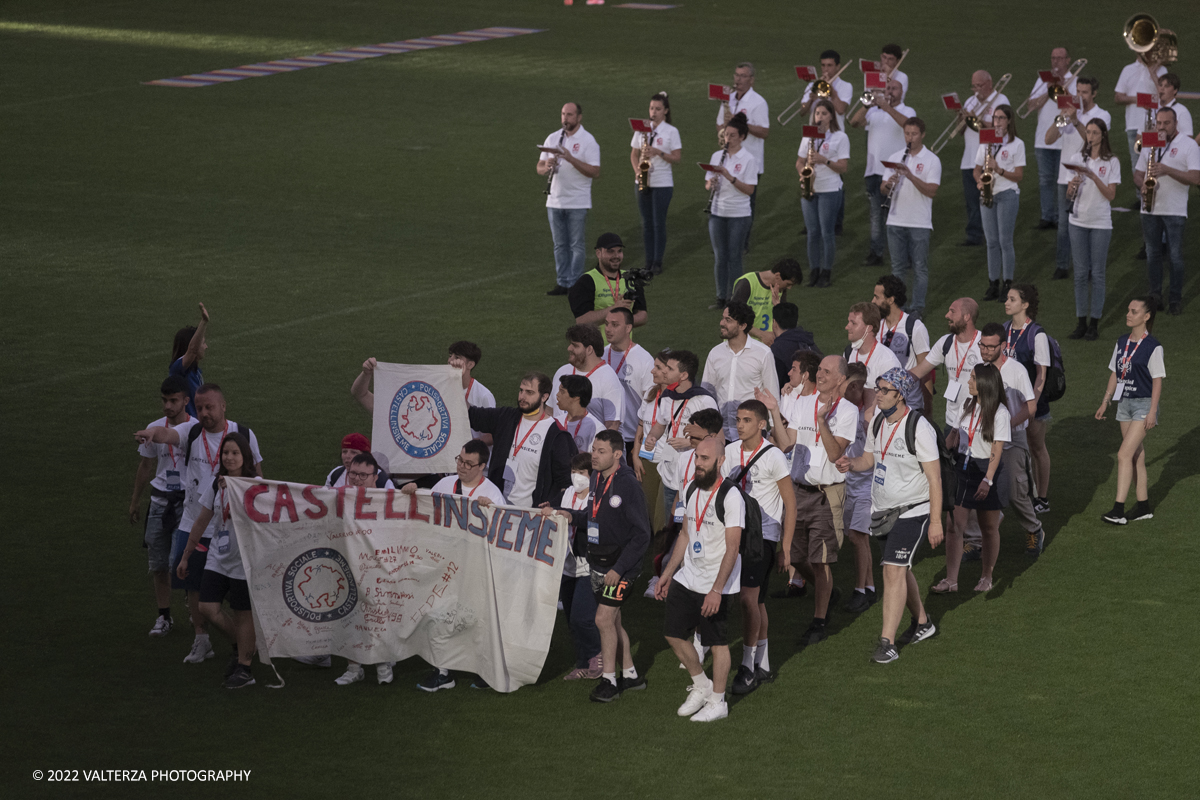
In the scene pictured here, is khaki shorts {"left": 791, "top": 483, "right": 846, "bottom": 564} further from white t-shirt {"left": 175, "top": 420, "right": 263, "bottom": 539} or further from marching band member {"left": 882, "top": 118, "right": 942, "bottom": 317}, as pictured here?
marching band member {"left": 882, "top": 118, "right": 942, "bottom": 317}

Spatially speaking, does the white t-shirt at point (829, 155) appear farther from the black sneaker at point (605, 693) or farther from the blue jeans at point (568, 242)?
the black sneaker at point (605, 693)

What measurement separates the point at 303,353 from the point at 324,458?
3.57 m

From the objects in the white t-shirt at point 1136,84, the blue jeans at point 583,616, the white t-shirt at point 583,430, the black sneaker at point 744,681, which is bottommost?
the black sneaker at point 744,681

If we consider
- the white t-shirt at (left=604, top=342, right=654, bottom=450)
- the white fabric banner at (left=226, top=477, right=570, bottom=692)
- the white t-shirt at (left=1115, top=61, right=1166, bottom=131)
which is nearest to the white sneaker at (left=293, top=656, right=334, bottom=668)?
the white fabric banner at (left=226, top=477, right=570, bottom=692)

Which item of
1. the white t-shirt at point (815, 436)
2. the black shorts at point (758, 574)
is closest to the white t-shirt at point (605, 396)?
the white t-shirt at point (815, 436)

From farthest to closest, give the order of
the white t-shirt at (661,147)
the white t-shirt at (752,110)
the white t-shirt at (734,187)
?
the white t-shirt at (752,110) < the white t-shirt at (661,147) < the white t-shirt at (734,187)

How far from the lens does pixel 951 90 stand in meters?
29.2

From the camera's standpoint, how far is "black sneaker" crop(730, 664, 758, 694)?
9.77m

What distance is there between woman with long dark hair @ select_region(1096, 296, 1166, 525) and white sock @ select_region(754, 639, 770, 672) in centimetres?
427

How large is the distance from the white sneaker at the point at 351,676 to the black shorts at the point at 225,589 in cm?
79

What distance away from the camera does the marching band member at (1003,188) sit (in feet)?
60.5

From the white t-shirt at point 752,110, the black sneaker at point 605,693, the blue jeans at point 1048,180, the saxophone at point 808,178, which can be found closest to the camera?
the black sneaker at point 605,693

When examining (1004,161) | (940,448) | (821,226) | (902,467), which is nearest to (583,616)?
(902,467)

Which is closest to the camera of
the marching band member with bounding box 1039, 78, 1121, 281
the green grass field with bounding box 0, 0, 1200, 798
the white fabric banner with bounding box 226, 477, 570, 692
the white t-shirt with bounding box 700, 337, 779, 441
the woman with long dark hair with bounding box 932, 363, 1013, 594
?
the green grass field with bounding box 0, 0, 1200, 798
